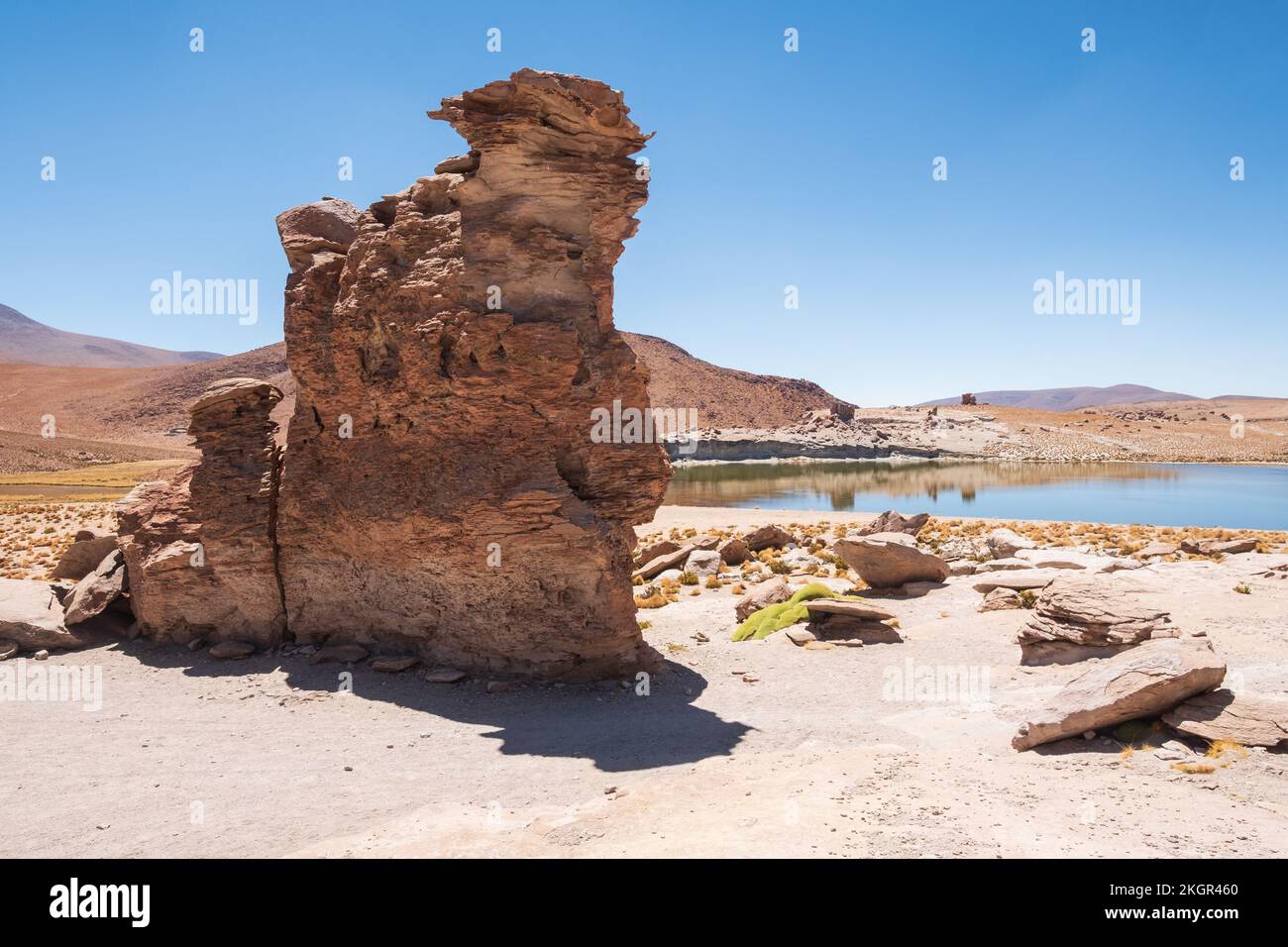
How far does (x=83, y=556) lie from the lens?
51.8 ft

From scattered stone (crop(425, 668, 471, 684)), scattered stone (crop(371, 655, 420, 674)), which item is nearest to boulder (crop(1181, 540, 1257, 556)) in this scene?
scattered stone (crop(425, 668, 471, 684))

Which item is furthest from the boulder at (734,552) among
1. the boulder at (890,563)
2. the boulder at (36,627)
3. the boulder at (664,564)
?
the boulder at (36,627)

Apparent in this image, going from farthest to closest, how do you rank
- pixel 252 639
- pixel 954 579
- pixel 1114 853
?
pixel 954 579 < pixel 252 639 < pixel 1114 853

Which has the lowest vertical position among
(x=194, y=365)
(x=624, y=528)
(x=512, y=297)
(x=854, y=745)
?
(x=854, y=745)

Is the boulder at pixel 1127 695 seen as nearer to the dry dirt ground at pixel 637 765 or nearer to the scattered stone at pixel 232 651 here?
the dry dirt ground at pixel 637 765

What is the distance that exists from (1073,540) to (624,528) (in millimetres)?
19414

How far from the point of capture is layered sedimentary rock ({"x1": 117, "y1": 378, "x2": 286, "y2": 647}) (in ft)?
42.3

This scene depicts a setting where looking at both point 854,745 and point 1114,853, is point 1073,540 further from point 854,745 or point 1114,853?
point 1114,853

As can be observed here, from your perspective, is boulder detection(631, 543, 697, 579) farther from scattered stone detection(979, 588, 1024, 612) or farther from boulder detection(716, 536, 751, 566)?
scattered stone detection(979, 588, 1024, 612)

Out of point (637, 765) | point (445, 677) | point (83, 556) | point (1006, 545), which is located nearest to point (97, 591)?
point (83, 556)

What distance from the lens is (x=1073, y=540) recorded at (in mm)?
24703

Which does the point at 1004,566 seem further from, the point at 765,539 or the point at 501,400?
the point at 501,400

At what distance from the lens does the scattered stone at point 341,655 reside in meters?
12.2

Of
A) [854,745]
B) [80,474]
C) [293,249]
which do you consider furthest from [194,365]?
[854,745]
